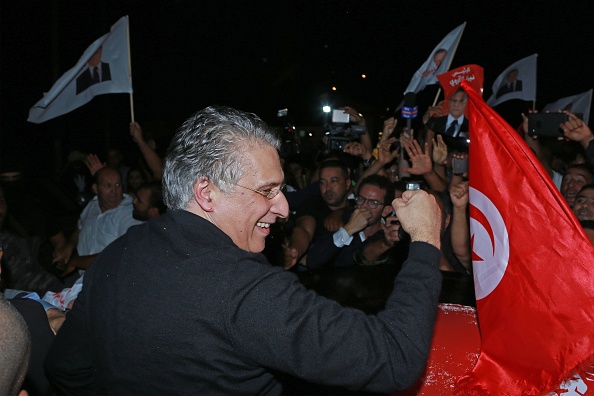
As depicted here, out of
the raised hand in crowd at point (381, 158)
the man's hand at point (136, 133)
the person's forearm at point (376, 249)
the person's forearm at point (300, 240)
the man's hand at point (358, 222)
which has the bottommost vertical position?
the person's forearm at point (300, 240)

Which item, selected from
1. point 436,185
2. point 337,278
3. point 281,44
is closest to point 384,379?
point 337,278

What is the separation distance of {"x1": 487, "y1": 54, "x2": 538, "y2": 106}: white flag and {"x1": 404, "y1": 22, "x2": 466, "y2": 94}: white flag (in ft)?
4.70

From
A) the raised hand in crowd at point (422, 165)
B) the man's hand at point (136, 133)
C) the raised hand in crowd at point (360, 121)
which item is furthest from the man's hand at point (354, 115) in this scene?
the man's hand at point (136, 133)

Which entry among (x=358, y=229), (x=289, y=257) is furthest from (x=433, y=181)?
(x=289, y=257)

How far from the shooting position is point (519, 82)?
24.8 feet

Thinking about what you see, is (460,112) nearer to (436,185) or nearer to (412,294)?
(436,185)

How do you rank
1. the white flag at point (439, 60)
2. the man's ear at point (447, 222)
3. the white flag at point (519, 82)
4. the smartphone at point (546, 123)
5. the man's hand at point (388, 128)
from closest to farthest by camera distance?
the man's ear at point (447, 222) → the smartphone at point (546, 123) → the man's hand at point (388, 128) → the white flag at point (439, 60) → the white flag at point (519, 82)

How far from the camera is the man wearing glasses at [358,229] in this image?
151 inches

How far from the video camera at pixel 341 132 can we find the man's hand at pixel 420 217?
440 centimetres

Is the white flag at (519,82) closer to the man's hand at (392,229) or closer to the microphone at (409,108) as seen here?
the microphone at (409,108)

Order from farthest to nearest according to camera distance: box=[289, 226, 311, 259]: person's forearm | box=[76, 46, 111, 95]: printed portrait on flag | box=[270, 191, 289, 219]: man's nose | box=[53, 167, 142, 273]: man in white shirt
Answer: box=[76, 46, 111, 95]: printed portrait on flag
box=[53, 167, 142, 273]: man in white shirt
box=[289, 226, 311, 259]: person's forearm
box=[270, 191, 289, 219]: man's nose

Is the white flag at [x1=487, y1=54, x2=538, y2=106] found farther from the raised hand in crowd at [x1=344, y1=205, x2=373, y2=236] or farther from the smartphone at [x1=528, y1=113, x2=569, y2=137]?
the raised hand in crowd at [x1=344, y1=205, x2=373, y2=236]

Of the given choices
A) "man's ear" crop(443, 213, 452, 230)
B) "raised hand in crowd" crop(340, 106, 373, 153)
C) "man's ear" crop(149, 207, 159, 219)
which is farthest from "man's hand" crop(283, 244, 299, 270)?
"raised hand in crowd" crop(340, 106, 373, 153)

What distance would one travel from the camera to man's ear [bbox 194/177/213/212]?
5.28 feet
